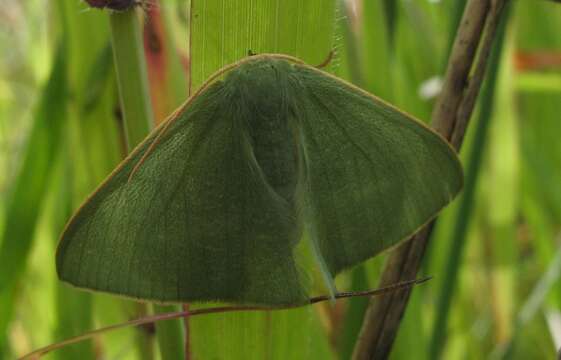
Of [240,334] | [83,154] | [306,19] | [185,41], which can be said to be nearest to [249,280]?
[240,334]

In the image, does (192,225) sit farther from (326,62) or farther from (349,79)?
(349,79)

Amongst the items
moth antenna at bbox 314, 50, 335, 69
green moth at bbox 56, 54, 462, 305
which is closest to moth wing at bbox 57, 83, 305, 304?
green moth at bbox 56, 54, 462, 305

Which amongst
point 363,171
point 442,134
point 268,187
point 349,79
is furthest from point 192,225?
point 349,79

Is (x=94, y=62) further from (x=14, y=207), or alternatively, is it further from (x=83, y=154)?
(x=14, y=207)

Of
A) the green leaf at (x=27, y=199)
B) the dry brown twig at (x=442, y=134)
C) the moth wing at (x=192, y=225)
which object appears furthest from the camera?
the green leaf at (x=27, y=199)

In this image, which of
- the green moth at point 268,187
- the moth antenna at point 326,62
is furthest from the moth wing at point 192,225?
the moth antenna at point 326,62

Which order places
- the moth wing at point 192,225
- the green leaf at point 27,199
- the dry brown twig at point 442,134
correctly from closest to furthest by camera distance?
Result: 1. the moth wing at point 192,225
2. the dry brown twig at point 442,134
3. the green leaf at point 27,199

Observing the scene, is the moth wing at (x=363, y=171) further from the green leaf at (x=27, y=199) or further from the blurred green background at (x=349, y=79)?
the green leaf at (x=27, y=199)
